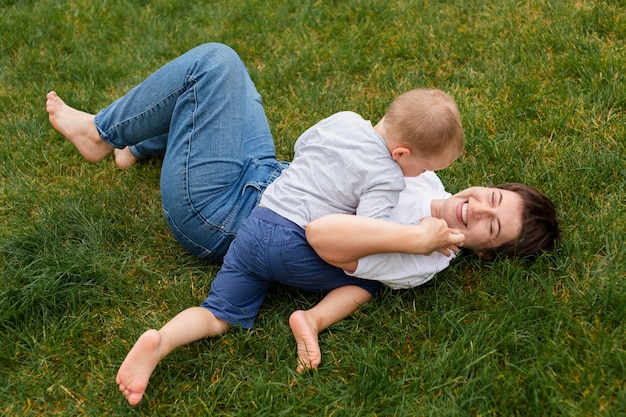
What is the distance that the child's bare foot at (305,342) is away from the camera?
2514mm

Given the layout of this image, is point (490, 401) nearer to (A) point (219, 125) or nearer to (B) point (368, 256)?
(B) point (368, 256)

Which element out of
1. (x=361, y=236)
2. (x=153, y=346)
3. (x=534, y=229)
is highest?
(x=361, y=236)

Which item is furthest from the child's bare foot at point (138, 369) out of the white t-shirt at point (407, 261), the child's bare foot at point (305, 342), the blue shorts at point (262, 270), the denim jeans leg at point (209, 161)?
the white t-shirt at point (407, 261)

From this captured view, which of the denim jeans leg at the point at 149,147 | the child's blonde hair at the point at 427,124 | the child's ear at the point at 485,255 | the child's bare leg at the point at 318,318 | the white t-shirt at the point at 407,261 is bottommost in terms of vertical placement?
the child's ear at the point at 485,255

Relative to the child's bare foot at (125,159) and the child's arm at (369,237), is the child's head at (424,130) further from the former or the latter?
the child's bare foot at (125,159)

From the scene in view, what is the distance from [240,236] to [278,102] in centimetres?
158

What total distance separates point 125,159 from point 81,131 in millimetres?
391

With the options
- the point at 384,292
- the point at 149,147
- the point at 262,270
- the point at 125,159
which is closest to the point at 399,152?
the point at 384,292

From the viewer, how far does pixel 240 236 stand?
2.73 meters

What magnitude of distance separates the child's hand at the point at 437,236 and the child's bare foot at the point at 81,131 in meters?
1.73

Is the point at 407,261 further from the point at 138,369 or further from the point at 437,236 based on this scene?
the point at 138,369

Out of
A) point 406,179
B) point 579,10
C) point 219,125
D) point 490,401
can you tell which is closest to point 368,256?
point 406,179

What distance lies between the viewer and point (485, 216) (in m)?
2.76

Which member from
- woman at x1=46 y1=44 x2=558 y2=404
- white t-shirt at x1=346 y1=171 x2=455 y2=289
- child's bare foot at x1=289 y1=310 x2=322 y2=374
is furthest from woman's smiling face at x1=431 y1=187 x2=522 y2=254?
child's bare foot at x1=289 y1=310 x2=322 y2=374
